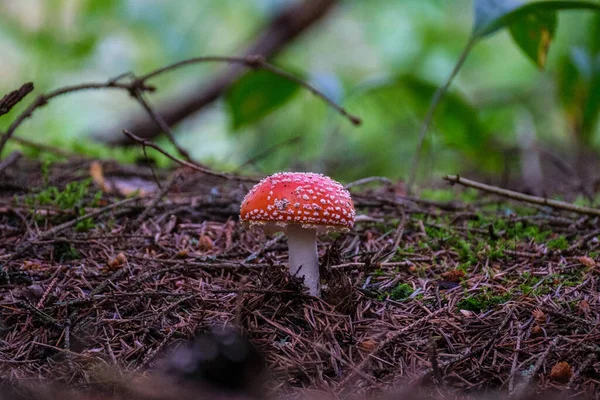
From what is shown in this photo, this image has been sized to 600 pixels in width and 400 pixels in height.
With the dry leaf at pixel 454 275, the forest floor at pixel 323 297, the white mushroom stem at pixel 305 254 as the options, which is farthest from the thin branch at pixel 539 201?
the white mushroom stem at pixel 305 254

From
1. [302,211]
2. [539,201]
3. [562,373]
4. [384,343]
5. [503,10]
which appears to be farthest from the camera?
[503,10]

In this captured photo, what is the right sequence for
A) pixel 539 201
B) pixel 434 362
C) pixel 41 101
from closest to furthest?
pixel 434 362
pixel 41 101
pixel 539 201

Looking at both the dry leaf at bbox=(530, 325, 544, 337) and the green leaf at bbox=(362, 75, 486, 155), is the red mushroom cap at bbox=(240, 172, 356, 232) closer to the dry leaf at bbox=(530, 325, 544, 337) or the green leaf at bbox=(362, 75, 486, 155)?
the dry leaf at bbox=(530, 325, 544, 337)

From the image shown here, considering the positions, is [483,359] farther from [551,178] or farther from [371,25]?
[371,25]

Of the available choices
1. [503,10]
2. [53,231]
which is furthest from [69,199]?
[503,10]

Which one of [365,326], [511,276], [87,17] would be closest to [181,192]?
[365,326]

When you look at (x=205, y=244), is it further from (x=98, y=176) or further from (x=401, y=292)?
(x=98, y=176)
